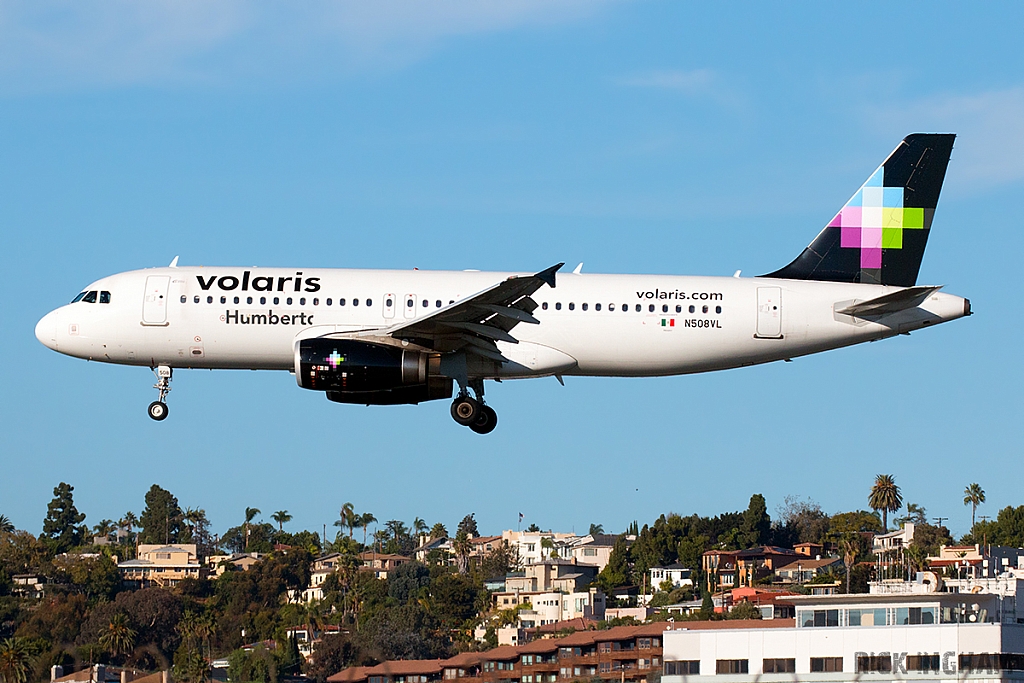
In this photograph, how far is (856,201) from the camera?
45375mm

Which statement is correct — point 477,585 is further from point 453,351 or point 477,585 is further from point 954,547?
point 453,351

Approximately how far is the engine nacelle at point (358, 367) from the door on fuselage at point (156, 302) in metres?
4.79

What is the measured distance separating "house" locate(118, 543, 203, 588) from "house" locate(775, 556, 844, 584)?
51.6 m

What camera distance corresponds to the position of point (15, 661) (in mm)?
40156

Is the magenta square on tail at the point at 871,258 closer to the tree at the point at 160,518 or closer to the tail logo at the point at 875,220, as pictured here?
the tail logo at the point at 875,220

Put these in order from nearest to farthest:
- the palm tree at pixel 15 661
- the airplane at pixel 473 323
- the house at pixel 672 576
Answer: the palm tree at pixel 15 661 < the airplane at pixel 473 323 < the house at pixel 672 576

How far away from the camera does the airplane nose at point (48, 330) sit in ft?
144

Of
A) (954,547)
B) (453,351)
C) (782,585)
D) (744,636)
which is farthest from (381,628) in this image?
(954,547)

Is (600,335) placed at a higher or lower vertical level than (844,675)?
higher

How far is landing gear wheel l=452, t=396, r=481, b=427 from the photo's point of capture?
4222 centimetres

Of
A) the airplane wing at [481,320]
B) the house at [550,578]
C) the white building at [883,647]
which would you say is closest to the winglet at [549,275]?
the airplane wing at [481,320]

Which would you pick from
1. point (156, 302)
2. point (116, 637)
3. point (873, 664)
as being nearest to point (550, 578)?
point (873, 664)

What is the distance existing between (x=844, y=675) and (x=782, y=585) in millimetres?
71050

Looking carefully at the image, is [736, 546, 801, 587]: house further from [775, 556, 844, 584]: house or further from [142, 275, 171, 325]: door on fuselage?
[142, 275, 171, 325]: door on fuselage
